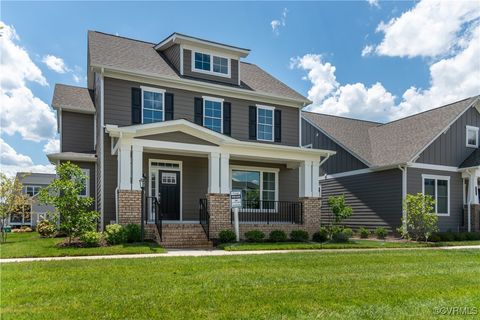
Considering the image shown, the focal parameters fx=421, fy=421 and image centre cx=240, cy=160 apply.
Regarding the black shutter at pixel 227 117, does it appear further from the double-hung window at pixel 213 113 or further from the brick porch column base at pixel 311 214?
the brick porch column base at pixel 311 214

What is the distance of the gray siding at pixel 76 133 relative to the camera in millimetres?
18000

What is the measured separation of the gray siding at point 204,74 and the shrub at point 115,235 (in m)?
7.39

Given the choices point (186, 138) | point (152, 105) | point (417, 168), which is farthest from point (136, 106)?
point (417, 168)

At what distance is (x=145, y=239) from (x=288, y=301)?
8.75 meters

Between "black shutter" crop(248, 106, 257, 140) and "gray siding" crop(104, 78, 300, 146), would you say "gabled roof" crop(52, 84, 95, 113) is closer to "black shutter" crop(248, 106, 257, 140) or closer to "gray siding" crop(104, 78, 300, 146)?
"gray siding" crop(104, 78, 300, 146)

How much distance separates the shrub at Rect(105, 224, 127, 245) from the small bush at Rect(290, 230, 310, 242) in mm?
6161

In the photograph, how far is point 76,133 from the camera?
18156 mm

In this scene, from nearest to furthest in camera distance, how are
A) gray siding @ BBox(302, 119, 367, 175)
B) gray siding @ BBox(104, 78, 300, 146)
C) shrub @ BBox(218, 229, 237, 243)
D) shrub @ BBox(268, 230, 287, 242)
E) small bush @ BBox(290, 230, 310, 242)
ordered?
1. shrub @ BBox(218, 229, 237, 243)
2. shrub @ BBox(268, 230, 287, 242)
3. gray siding @ BBox(104, 78, 300, 146)
4. small bush @ BBox(290, 230, 310, 242)
5. gray siding @ BBox(302, 119, 367, 175)

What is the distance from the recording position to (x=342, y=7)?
14461mm

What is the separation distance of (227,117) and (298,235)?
567 cm

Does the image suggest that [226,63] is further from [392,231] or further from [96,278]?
[96,278]

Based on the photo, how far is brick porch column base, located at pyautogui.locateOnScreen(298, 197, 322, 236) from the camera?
54.0 feet

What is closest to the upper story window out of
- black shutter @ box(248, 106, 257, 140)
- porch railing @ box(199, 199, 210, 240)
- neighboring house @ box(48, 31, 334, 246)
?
neighboring house @ box(48, 31, 334, 246)

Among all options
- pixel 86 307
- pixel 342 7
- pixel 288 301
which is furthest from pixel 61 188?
pixel 342 7
